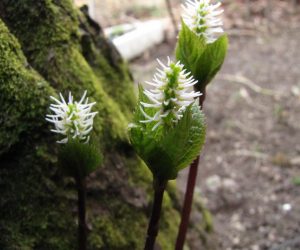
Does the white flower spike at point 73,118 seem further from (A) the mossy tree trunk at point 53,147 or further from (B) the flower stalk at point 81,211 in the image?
(A) the mossy tree trunk at point 53,147

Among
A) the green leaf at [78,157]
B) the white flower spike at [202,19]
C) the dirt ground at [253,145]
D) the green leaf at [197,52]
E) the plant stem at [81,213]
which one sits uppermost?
the white flower spike at [202,19]

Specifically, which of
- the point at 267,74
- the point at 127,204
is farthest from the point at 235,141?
the point at 127,204

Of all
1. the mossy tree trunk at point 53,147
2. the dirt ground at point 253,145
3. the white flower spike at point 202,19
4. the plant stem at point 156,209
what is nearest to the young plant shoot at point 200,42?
the white flower spike at point 202,19

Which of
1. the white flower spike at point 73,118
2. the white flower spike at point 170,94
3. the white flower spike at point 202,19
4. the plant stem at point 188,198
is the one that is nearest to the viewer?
the white flower spike at point 170,94

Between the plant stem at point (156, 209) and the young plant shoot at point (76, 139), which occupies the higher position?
the young plant shoot at point (76, 139)

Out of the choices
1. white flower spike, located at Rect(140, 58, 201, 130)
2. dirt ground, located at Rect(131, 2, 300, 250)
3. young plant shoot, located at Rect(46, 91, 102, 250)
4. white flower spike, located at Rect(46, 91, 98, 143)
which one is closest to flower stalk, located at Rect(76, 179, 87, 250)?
young plant shoot, located at Rect(46, 91, 102, 250)

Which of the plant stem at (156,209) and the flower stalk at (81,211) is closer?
the plant stem at (156,209)

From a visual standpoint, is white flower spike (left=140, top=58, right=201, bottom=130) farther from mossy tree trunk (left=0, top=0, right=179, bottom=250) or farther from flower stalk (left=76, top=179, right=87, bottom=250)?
mossy tree trunk (left=0, top=0, right=179, bottom=250)
